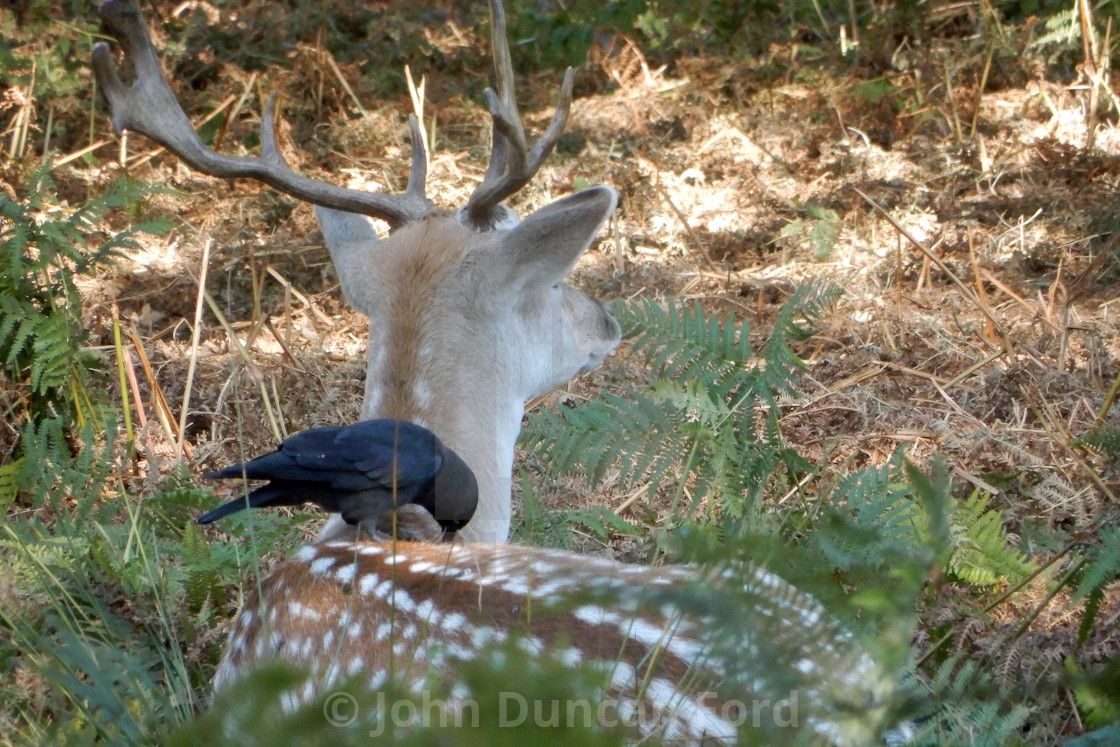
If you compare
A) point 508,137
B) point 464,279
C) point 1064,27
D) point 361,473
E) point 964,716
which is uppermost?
point 1064,27

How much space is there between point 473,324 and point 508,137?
22.7 inches

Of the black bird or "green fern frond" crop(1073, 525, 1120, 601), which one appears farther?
the black bird

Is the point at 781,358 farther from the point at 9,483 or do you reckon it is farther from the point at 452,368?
the point at 9,483

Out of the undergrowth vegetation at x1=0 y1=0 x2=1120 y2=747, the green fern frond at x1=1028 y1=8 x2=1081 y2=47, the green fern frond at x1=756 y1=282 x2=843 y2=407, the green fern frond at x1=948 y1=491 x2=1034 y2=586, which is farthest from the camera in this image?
the green fern frond at x1=1028 y1=8 x2=1081 y2=47

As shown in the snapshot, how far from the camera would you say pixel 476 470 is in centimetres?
350

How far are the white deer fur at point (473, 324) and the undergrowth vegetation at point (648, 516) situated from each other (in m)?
0.17

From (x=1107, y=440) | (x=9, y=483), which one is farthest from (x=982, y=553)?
(x=9, y=483)

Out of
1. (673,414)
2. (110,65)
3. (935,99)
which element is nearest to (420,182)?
(110,65)

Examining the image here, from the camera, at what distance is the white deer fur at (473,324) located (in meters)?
3.53

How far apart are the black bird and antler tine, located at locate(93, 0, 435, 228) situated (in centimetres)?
111

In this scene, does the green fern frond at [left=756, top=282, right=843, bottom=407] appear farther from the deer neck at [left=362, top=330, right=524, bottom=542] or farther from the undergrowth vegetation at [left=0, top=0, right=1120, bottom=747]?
the deer neck at [left=362, top=330, right=524, bottom=542]

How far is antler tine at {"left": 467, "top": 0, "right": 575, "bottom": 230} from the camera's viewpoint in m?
3.69

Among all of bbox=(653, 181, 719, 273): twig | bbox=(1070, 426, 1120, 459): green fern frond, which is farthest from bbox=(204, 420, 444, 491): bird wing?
bbox=(653, 181, 719, 273): twig

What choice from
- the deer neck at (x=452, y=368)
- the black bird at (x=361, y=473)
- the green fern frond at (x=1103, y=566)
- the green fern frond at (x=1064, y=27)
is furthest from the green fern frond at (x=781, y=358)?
the green fern frond at (x=1064, y=27)
